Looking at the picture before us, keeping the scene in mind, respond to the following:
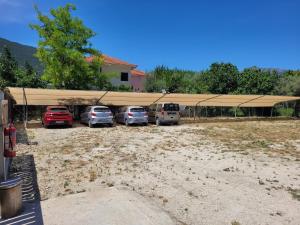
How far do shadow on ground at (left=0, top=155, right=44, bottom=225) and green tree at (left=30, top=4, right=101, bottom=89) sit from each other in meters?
19.2

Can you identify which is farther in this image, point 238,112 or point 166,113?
point 238,112

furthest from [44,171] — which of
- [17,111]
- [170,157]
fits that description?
[17,111]

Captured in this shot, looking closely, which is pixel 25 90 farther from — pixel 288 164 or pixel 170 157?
pixel 288 164

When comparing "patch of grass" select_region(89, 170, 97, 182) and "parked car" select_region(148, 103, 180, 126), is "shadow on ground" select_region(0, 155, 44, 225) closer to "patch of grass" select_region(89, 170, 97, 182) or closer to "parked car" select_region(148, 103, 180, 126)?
"patch of grass" select_region(89, 170, 97, 182)

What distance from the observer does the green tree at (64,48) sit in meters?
28.4

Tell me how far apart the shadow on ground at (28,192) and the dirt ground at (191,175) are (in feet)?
0.74

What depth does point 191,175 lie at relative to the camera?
27.7 ft

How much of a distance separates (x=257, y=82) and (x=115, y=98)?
69.8 feet

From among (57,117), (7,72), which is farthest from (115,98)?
(7,72)

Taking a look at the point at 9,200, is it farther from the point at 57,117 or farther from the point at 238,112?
the point at 238,112

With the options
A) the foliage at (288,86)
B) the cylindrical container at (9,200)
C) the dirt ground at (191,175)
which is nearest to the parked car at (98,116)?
the dirt ground at (191,175)

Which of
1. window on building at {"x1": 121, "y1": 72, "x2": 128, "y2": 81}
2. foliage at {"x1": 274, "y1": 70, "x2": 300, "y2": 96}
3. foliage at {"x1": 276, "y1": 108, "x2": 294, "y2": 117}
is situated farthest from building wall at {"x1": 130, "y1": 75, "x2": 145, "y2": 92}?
foliage at {"x1": 276, "y1": 108, "x2": 294, "y2": 117}

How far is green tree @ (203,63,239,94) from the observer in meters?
40.8

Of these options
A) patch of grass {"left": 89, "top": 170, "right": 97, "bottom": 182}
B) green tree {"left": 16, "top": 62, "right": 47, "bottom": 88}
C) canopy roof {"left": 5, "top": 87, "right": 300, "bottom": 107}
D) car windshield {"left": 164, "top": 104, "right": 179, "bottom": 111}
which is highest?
green tree {"left": 16, "top": 62, "right": 47, "bottom": 88}
